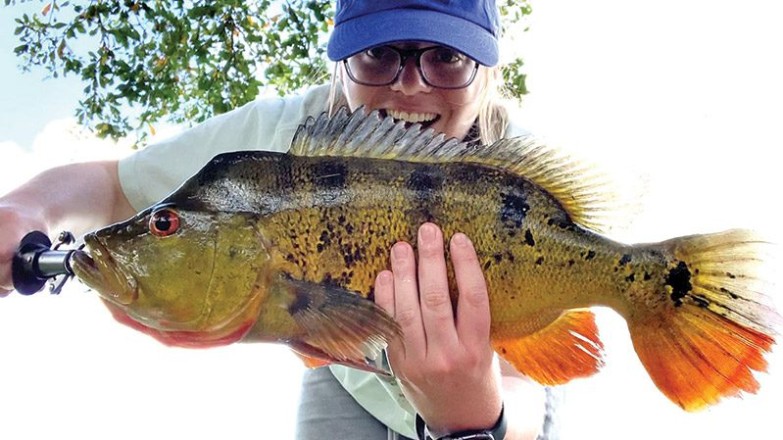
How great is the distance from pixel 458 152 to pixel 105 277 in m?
0.70

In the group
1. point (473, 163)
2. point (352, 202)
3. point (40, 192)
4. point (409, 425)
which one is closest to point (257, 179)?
point (352, 202)

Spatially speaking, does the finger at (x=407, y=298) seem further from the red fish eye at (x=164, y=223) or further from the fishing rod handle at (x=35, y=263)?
the fishing rod handle at (x=35, y=263)

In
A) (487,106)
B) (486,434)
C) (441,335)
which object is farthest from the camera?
(487,106)

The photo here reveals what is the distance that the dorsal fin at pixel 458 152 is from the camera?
4.56 ft

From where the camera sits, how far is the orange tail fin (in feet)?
4.80

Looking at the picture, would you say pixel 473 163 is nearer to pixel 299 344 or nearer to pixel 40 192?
pixel 299 344

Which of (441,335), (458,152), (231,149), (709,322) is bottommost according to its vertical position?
(441,335)

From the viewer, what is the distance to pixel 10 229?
70.1 inches

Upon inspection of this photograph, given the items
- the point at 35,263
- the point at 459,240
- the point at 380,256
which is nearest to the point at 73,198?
the point at 35,263

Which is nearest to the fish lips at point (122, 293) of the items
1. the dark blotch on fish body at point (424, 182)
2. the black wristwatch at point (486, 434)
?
the dark blotch on fish body at point (424, 182)

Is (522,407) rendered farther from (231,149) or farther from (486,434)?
(231,149)

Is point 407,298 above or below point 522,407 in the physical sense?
above

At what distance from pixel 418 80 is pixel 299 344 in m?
0.96

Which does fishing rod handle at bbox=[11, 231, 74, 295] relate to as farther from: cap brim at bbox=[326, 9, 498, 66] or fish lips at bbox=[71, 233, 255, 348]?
cap brim at bbox=[326, 9, 498, 66]
